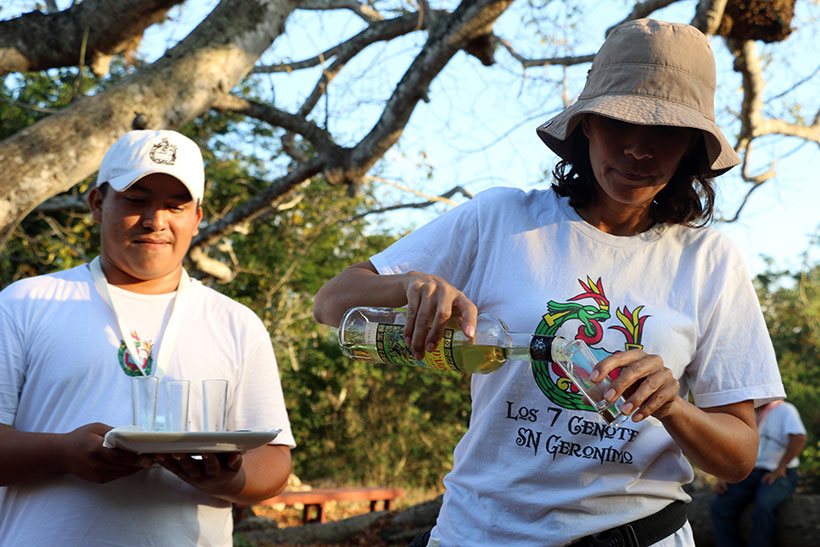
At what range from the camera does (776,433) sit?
9102 millimetres

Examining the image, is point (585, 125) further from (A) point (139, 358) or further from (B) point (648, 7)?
(B) point (648, 7)

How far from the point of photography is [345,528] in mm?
10094

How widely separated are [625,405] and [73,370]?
1.64 m

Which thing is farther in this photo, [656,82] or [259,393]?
[259,393]

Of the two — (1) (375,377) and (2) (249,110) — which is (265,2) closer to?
(2) (249,110)

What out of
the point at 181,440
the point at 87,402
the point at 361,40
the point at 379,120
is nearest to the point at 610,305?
the point at 181,440

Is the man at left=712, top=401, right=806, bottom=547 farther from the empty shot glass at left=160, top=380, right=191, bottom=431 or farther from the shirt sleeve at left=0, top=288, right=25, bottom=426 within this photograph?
the shirt sleeve at left=0, top=288, right=25, bottom=426

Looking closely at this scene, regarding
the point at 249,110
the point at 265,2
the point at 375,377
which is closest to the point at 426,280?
the point at 265,2

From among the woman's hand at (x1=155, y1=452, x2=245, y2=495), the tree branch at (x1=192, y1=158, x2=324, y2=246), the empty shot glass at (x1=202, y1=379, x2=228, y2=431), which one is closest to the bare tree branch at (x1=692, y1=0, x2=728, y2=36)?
the tree branch at (x1=192, y1=158, x2=324, y2=246)

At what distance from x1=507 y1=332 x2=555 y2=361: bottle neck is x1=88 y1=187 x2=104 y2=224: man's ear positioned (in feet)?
5.20

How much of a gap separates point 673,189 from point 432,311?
0.82m

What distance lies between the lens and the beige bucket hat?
2.15 m

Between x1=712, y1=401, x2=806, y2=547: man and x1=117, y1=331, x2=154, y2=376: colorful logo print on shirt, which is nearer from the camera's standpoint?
x1=117, y1=331, x2=154, y2=376: colorful logo print on shirt

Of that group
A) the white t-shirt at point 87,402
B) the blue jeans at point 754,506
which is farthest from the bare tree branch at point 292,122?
the blue jeans at point 754,506
